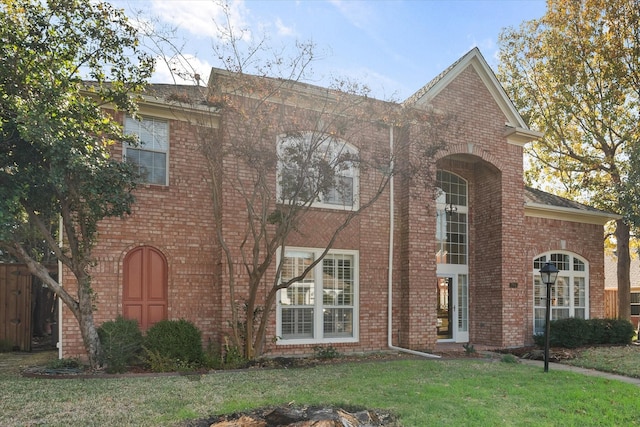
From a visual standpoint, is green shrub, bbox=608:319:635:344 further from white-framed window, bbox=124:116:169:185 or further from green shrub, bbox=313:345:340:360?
white-framed window, bbox=124:116:169:185

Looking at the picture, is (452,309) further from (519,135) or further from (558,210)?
(519,135)

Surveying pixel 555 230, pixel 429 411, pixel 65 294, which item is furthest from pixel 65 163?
pixel 555 230

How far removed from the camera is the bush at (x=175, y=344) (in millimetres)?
9203

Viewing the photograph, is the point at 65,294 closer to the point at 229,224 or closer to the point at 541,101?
the point at 229,224

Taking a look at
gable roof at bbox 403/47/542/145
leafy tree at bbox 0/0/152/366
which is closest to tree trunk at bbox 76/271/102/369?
leafy tree at bbox 0/0/152/366

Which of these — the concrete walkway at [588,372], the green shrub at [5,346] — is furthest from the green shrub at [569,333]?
the green shrub at [5,346]

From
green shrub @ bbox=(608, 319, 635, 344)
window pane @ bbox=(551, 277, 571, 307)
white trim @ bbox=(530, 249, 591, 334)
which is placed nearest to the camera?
green shrub @ bbox=(608, 319, 635, 344)

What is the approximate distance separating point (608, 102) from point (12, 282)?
64.6ft

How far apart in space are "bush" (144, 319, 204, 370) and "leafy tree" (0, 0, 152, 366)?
101 cm

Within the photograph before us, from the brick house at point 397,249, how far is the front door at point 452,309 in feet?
0.11

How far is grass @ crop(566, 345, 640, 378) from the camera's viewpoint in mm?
10203

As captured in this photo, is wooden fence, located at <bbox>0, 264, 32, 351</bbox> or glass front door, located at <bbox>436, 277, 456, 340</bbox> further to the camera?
glass front door, located at <bbox>436, 277, 456, 340</bbox>

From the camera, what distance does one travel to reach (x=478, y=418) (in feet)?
20.0

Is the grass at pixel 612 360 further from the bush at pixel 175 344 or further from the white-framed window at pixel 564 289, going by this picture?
the bush at pixel 175 344
